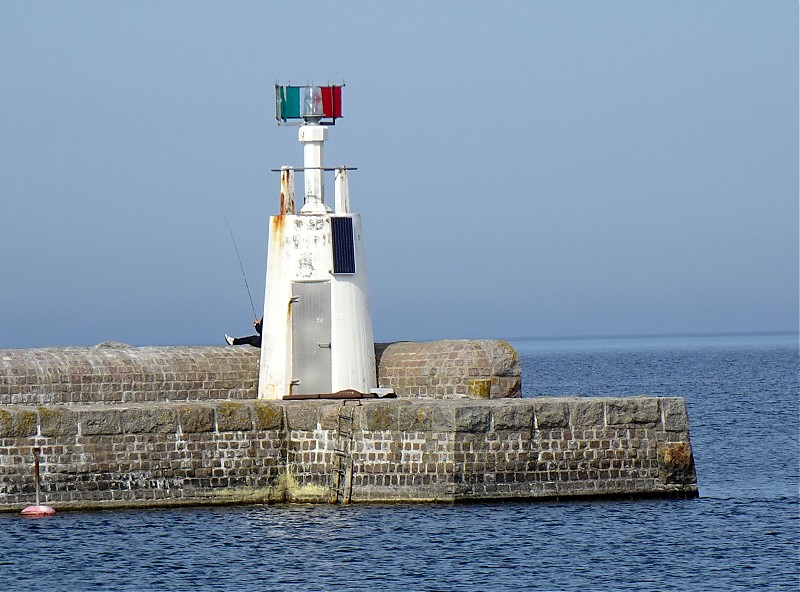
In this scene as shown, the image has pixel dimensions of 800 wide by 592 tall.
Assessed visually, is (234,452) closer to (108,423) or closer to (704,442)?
(108,423)

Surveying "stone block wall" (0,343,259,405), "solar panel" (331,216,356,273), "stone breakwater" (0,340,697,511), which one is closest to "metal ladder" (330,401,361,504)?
"stone breakwater" (0,340,697,511)

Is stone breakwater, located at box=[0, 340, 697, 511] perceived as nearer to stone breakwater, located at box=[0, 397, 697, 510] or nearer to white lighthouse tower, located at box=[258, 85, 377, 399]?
stone breakwater, located at box=[0, 397, 697, 510]

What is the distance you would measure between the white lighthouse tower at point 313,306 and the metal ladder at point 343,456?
2.08m

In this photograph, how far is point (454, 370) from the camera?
24.5 metres

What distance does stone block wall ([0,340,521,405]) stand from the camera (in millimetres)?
23562

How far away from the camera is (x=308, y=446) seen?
22703 mm

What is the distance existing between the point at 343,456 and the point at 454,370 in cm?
288

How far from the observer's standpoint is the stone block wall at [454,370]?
24188mm

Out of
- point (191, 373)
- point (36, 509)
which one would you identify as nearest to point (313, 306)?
point (191, 373)

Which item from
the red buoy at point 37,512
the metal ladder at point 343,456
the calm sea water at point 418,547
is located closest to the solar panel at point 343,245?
the metal ladder at point 343,456

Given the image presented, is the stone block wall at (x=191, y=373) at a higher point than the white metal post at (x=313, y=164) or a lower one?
lower

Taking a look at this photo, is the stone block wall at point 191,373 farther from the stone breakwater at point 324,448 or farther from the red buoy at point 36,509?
the red buoy at point 36,509

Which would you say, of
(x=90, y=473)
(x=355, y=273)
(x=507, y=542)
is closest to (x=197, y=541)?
(x=90, y=473)

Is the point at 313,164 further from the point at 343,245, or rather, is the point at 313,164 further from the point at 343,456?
the point at 343,456
